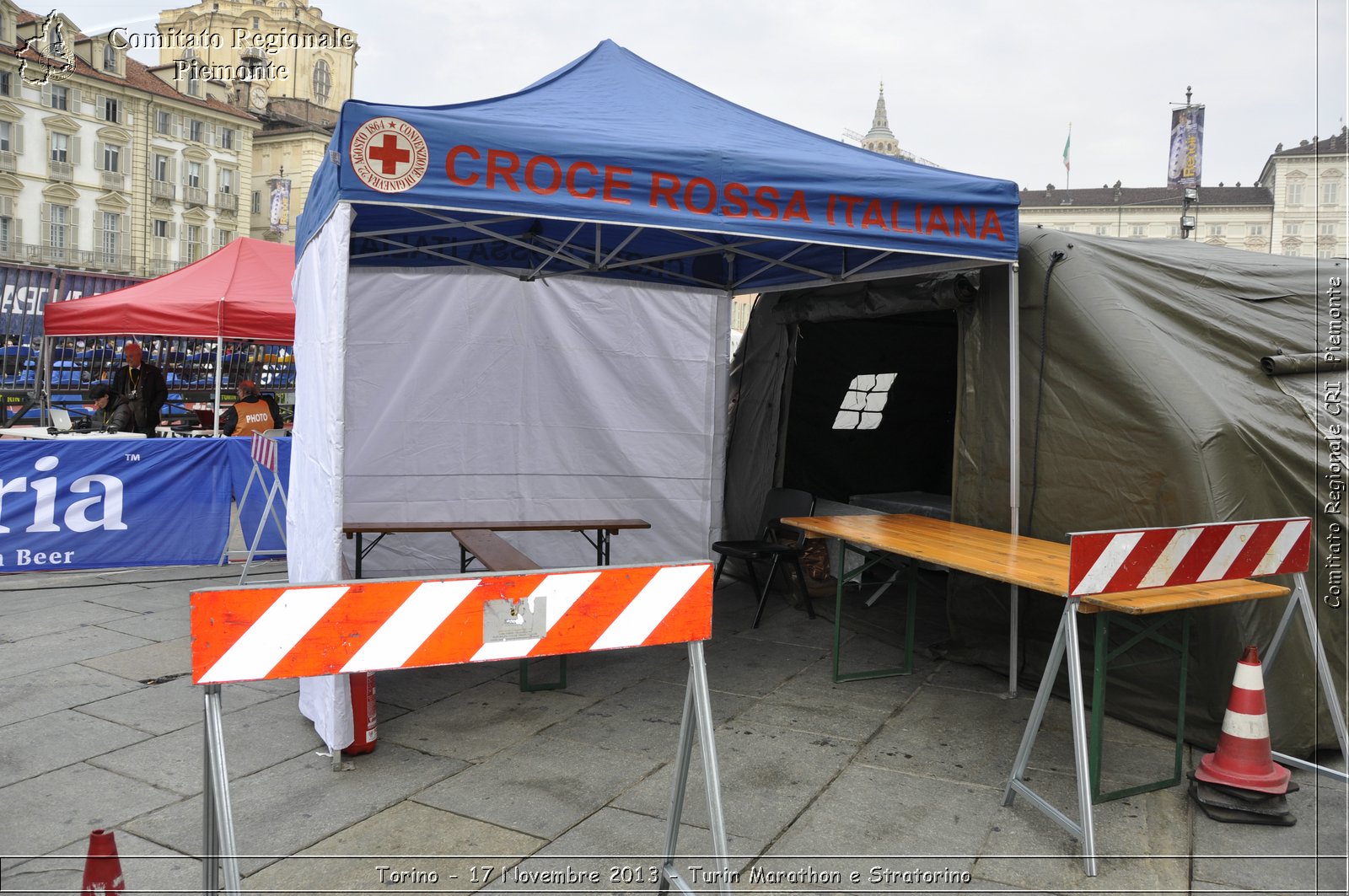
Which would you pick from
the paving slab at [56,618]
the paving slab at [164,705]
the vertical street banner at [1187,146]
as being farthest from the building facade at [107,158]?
the vertical street banner at [1187,146]

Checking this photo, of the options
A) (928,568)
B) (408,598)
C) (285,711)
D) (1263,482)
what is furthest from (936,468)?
(408,598)

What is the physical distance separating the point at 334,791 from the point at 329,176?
2693mm

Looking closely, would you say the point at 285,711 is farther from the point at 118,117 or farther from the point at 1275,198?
the point at 1275,198

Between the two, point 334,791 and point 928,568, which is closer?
point 334,791

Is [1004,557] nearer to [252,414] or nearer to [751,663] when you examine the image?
[751,663]

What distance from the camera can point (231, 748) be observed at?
15.0ft

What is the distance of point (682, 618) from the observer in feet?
9.80

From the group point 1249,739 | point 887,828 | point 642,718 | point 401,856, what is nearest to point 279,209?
point 642,718

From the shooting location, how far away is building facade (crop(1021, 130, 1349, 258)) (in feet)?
239

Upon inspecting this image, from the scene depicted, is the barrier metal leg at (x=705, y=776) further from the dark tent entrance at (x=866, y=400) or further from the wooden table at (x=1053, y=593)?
the dark tent entrance at (x=866, y=400)

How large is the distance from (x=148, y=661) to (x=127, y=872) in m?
2.86

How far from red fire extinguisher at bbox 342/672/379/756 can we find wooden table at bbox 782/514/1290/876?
2.55 metres

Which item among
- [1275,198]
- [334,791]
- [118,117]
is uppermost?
[1275,198]

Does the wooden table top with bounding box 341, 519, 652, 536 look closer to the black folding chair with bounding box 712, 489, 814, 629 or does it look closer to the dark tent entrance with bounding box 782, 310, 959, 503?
the black folding chair with bounding box 712, 489, 814, 629
